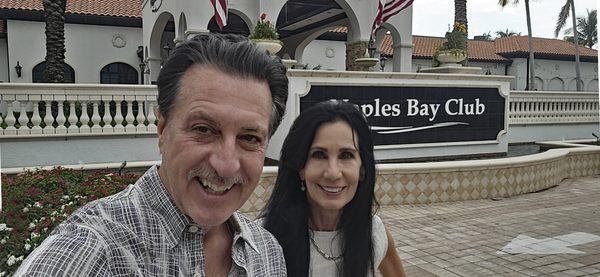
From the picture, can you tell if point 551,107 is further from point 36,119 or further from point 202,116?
point 202,116

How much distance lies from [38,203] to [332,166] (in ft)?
10.3

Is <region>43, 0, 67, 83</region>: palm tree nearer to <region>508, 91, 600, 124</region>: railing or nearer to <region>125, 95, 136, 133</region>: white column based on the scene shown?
<region>125, 95, 136, 133</region>: white column

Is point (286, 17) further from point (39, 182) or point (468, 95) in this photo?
point (39, 182)

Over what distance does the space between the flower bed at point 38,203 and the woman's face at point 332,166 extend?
2150 mm

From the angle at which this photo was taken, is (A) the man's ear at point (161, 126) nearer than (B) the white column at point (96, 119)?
Yes

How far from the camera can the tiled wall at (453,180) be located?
8039 mm

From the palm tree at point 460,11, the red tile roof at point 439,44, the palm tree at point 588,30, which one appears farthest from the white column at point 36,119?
the palm tree at point 588,30

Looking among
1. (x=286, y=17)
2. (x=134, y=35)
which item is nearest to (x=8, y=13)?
(x=134, y=35)

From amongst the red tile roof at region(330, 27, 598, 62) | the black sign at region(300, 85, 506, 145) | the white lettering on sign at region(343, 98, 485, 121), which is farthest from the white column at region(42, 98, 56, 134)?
the red tile roof at region(330, 27, 598, 62)

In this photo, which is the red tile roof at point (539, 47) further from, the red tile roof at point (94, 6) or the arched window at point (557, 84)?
the red tile roof at point (94, 6)

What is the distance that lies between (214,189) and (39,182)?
467 centimetres

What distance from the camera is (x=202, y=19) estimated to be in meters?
12.9

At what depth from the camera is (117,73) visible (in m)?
21.9

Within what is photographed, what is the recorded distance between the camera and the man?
1174mm
